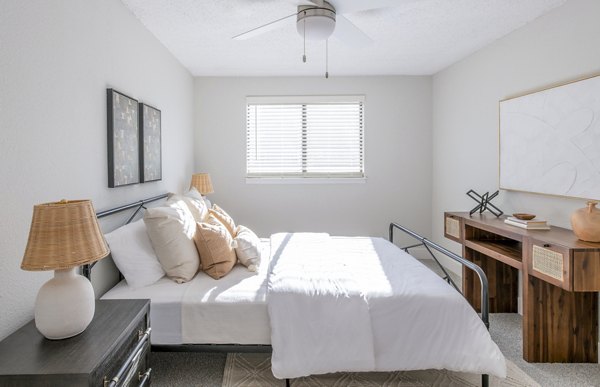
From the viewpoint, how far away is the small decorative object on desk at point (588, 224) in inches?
78.2

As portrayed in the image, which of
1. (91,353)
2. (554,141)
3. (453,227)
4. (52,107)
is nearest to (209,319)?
(91,353)

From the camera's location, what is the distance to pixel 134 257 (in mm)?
2109

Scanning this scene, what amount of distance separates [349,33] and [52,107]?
2038 mm

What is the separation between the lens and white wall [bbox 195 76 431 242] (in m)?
4.52

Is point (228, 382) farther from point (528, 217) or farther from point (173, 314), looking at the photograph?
point (528, 217)

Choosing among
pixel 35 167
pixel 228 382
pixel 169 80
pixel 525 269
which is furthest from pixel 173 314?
pixel 169 80

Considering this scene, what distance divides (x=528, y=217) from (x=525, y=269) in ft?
1.66

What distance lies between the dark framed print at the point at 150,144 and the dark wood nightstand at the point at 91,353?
1462 mm

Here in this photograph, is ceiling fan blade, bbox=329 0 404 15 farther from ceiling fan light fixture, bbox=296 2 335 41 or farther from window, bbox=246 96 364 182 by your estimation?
window, bbox=246 96 364 182

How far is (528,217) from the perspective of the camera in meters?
2.56

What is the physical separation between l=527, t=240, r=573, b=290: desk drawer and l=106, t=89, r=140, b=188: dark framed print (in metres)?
2.94

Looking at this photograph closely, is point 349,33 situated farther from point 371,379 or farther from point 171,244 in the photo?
point 371,379

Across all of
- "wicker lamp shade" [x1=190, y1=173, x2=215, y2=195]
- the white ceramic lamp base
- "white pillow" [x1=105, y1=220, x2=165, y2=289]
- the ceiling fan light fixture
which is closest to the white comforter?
"white pillow" [x1=105, y1=220, x2=165, y2=289]

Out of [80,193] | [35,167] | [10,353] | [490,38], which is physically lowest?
[10,353]
